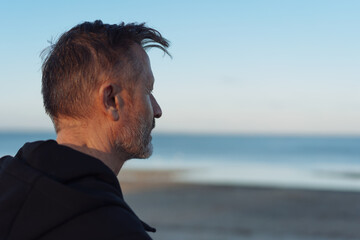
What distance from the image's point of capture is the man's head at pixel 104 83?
158cm

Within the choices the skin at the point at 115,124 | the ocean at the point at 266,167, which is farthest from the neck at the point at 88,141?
the ocean at the point at 266,167

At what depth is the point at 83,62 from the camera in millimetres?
1587

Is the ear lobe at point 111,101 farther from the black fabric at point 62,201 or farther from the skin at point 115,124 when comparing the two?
the black fabric at point 62,201

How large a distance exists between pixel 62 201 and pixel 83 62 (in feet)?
1.58

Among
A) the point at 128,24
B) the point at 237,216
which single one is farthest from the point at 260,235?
the point at 128,24

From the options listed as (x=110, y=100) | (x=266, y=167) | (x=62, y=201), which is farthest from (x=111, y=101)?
(x=266, y=167)

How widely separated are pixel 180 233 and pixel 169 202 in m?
5.13

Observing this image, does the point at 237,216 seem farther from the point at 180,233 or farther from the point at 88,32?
the point at 88,32

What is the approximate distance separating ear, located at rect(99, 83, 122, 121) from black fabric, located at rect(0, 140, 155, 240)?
182 millimetres

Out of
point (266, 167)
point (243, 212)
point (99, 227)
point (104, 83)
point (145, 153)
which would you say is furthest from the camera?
point (266, 167)

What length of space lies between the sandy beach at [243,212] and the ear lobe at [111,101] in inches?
317

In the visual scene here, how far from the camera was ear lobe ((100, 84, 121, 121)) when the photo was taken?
5.14 ft

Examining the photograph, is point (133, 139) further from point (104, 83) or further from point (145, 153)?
point (104, 83)

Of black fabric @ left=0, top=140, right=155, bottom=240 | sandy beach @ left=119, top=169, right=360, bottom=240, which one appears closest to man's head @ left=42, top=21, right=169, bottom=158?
black fabric @ left=0, top=140, right=155, bottom=240
